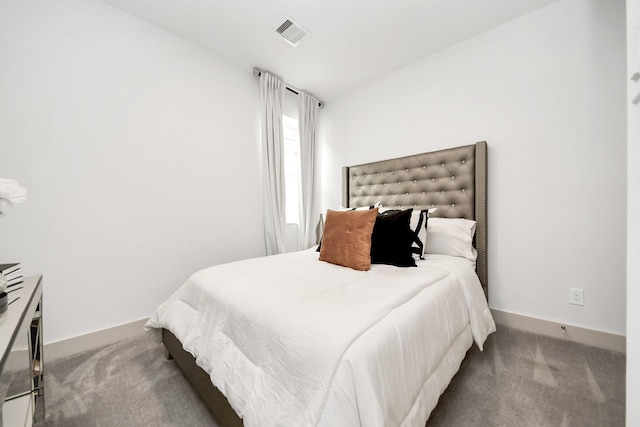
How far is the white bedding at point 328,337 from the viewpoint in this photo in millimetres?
709

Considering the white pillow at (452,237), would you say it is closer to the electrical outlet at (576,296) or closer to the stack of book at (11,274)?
the electrical outlet at (576,296)

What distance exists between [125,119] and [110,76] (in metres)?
0.32

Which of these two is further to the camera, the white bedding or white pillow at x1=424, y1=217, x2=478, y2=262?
white pillow at x1=424, y1=217, x2=478, y2=262

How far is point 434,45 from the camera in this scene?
7.45ft

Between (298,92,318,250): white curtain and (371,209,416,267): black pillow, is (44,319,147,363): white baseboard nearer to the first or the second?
(298,92,318,250): white curtain

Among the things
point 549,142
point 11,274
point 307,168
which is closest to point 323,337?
point 11,274

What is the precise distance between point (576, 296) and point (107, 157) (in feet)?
11.8

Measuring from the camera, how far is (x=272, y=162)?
276cm

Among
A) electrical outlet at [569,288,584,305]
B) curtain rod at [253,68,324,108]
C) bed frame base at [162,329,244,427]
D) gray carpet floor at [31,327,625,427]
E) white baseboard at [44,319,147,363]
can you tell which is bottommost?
gray carpet floor at [31,327,625,427]

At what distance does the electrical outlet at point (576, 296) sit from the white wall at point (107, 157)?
285 cm

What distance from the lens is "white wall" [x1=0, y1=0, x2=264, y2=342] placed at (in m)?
1.55

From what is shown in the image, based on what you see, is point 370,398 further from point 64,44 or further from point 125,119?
point 64,44
